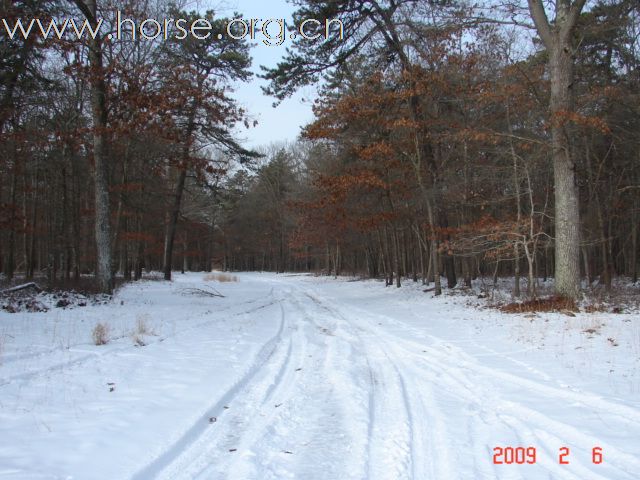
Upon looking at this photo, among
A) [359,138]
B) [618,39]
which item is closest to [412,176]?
[359,138]

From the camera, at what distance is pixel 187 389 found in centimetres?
517

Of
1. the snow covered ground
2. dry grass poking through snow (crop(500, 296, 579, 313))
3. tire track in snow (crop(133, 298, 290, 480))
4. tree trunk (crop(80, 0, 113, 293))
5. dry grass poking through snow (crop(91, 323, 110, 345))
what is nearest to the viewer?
tire track in snow (crop(133, 298, 290, 480))

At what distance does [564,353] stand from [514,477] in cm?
439

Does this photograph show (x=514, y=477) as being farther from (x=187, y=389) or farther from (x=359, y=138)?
(x=359, y=138)

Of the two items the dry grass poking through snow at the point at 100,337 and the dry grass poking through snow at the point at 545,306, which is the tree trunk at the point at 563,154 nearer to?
the dry grass poking through snow at the point at 545,306

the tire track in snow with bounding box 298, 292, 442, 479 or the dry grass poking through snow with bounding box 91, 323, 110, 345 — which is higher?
the dry grass poking through snow with bounding box 91, 323, 110, 345

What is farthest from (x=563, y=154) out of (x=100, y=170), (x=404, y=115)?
(x=100, y=170)

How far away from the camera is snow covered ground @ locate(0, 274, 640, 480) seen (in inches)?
132
